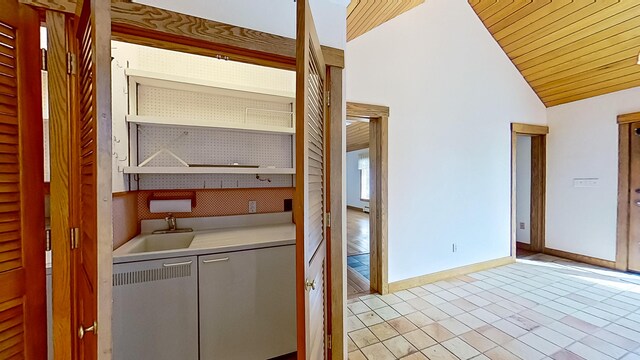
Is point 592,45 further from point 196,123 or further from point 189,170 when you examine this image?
point 189,170

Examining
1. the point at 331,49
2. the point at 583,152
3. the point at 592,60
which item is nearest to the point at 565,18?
the point at 592,60

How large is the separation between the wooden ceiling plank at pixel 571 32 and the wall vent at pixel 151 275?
4.64m

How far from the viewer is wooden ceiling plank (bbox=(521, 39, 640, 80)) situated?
2.82 m

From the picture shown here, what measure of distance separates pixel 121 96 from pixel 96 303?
5.32ft

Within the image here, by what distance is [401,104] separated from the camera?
289 cm

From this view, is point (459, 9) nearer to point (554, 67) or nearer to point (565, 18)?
point (565, 18)

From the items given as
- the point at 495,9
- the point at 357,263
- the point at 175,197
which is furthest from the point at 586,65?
the point at 175,197

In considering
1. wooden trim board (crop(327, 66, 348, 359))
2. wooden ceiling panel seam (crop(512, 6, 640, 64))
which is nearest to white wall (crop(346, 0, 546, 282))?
wooden ceiling panel seam (crop(512, 6, 640, 64))

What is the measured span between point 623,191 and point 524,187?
1188mm

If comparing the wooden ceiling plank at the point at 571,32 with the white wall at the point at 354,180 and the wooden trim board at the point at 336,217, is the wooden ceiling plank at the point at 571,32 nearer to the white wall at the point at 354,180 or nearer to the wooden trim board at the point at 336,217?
the wooden trim board at the point at 336,217

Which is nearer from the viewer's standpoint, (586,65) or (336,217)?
(336,217)

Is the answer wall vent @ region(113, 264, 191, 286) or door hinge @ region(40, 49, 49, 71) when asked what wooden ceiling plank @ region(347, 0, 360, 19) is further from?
Answer: wall vent @ region(113, 264, 191, 286)

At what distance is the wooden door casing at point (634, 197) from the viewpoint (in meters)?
3.22

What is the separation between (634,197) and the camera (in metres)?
3.25
